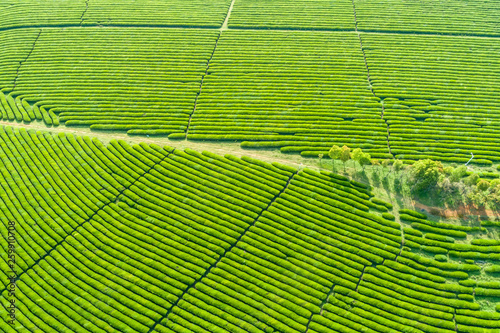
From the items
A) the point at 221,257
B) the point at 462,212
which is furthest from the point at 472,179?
the point at 221,257

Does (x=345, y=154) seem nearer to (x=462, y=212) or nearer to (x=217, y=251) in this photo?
(x=462, y=212)

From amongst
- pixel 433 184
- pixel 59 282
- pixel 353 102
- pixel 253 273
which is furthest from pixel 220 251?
pixel 353 102

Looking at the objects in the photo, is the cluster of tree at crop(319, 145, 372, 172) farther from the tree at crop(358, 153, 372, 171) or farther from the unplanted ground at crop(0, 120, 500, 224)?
the unplanted ground at crop(0, 120, 500, 224)

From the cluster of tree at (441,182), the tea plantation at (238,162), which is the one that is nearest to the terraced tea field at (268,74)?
the tea plantation at (238,162)

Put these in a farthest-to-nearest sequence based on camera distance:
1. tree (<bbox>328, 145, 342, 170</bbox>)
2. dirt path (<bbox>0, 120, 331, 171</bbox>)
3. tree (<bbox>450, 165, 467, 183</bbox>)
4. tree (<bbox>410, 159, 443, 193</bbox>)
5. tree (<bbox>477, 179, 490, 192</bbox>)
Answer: dirt path (<bbox>0, 120, 331, 171</bbox>)
tree (<bbox>328, 145, 342, 170</bbox>)
tree (<bbox>450, 165, 467, 183</bbox>)
tree (<bbox>410, 159, 443, 193</bbox>)
tree (<bbox>477, 179, 490, 192</bbox>)

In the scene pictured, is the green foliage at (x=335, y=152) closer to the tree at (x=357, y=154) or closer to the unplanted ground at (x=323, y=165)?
the tree at (x=357, y=154)

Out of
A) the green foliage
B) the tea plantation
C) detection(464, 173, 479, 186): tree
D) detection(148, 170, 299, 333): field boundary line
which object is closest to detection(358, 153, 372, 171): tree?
the green foliage
